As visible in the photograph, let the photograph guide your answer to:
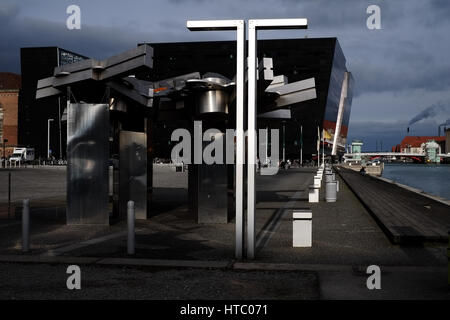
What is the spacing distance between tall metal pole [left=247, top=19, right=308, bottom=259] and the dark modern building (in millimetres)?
114667

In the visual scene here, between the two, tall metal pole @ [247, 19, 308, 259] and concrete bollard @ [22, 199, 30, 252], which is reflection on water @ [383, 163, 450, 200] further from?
concrete bollard @ [22, 199, 30, 252]

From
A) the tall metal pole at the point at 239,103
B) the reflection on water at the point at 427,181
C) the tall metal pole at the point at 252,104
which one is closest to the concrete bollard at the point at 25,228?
the tall metal pole at the point at 239,103

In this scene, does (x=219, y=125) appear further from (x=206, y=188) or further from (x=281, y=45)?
(x=281, y=45)

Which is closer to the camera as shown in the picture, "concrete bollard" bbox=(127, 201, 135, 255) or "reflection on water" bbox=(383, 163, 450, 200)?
"concrete bollard" bbox=(127, 201, 135, 255)

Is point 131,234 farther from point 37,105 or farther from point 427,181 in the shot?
point 37,105

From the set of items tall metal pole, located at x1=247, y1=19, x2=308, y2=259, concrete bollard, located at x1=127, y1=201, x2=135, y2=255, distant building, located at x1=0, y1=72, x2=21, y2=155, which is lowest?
concrete bollard, located at x1=127, y1=201, x2=135, y2=255

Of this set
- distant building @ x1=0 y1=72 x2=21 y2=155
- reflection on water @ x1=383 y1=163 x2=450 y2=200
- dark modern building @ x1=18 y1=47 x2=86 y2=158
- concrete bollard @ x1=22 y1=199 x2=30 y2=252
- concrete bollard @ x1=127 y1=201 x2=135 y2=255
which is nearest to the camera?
concrete bollard @ x1=127 y1=201 x2=135 y2=255

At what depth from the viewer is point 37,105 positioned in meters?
120

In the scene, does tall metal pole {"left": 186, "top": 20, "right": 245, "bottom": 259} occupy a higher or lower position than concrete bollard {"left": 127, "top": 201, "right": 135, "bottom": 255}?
higher

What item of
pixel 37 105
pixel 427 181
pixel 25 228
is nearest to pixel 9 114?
pixel 37 105

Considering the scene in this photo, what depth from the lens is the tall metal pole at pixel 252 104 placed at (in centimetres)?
880

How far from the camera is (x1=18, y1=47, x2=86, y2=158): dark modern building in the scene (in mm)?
118562

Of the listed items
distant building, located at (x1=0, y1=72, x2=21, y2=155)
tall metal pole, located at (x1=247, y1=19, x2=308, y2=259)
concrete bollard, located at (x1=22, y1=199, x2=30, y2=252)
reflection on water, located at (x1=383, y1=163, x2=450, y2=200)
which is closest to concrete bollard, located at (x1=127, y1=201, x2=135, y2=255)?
concrete bollard, located at (x1=22, y1=199, x2=30, y2=252)

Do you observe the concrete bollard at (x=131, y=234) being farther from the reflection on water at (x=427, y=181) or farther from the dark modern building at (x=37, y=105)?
the dark modern building at (x=37, y=105)
